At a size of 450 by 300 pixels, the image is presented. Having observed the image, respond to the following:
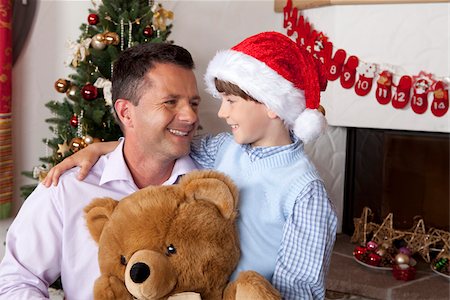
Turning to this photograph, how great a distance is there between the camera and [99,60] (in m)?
2.33

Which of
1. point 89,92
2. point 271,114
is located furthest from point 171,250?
point 89,92

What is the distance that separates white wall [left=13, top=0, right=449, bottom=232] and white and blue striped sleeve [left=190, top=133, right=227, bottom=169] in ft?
4.95

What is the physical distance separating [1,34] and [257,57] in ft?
6.00

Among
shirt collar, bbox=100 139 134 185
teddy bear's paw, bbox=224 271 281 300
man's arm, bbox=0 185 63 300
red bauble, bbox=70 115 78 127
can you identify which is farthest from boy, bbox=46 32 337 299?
red bauble, bbox=70 115 78 127

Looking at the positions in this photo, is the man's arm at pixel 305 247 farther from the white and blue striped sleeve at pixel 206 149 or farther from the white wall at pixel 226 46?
the white wall at pixel 226 46

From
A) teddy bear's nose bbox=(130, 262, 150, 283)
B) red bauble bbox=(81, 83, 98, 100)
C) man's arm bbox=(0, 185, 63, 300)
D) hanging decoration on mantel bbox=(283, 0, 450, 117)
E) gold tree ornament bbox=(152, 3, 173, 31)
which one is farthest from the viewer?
hanging decoration on mantel bbox=(283, 0, 450, 117)

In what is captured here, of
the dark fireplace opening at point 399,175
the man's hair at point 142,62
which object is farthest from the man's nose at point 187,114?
the dark fireplace opening at point 399,175

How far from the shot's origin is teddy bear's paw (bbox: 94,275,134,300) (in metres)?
1.07

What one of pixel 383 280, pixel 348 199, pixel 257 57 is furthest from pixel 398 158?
pixel 257 57

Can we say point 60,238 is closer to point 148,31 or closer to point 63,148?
point 63,148

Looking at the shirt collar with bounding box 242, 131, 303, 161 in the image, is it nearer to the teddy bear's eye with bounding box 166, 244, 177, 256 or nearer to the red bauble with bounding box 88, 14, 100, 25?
the teddy bear's eye with bounding box 166, 244, 177, 256

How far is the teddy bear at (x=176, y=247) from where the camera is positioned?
101cm

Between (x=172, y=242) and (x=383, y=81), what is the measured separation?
202cm

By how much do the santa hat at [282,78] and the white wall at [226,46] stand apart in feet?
5.46
